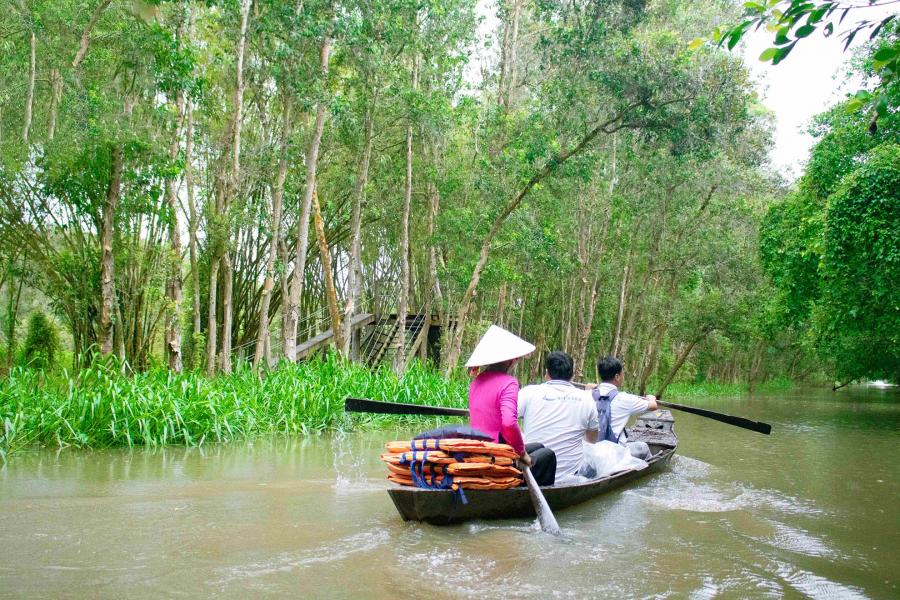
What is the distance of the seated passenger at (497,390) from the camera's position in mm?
4965

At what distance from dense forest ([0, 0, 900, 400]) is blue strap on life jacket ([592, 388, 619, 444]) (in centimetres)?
382

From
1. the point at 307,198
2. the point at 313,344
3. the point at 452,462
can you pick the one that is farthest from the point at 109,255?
the point at 452,462

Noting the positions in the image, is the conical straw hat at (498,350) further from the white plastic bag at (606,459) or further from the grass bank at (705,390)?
the grass bank at (705,390)

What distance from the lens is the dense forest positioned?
10453 mm

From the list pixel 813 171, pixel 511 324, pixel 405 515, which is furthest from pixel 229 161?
pixel 511 324

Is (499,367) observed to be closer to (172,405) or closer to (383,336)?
(172,405)

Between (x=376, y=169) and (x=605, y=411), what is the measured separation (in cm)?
1072

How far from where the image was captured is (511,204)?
14.7m

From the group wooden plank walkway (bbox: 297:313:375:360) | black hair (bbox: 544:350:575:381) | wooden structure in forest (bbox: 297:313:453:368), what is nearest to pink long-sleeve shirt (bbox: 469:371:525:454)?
black hair (bbox: 544:350:575:381)

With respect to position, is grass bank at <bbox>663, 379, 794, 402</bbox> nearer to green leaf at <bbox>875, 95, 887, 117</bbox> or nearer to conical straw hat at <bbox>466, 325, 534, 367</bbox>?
conical straw hat at <bbox>466, 325, 534, 367</bbox>

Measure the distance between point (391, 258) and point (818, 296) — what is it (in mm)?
10966

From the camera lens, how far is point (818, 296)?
1552 cm

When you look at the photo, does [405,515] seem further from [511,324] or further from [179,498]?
[511,324]

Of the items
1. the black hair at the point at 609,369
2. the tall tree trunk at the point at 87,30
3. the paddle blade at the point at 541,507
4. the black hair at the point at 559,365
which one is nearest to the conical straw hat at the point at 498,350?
the black hair at the point at 559,365
